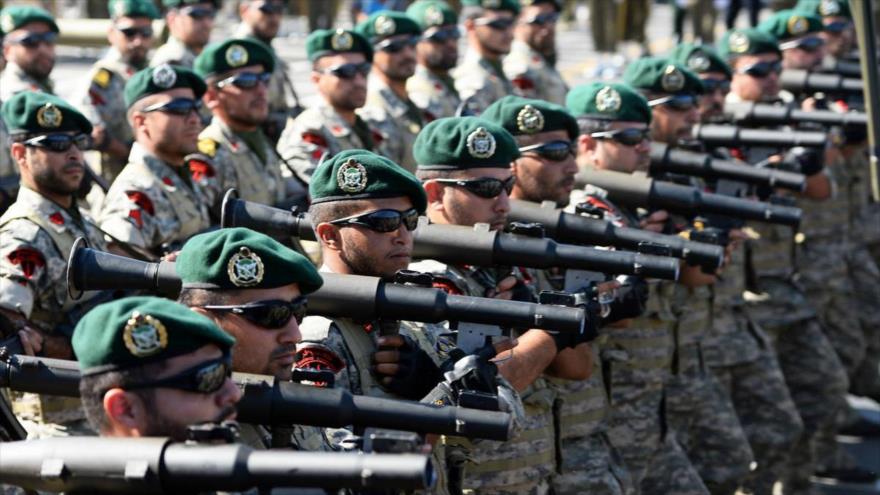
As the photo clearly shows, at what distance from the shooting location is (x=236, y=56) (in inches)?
390

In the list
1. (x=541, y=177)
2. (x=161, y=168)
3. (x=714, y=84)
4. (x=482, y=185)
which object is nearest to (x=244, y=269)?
(x=482, y=185)

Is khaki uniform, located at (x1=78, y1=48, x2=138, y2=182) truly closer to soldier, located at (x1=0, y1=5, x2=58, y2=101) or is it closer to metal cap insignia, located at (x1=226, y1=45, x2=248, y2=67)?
soldier, located at (x1=0, y1=5, x2=58, y2=101)

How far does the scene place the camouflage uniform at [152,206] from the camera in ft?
28.2

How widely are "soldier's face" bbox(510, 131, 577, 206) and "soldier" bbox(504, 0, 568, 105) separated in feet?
19.4

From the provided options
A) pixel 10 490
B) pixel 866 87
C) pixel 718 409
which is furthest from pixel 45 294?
pixel 866 87

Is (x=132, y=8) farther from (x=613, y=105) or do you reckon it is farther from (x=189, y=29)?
(x=613, y=105)

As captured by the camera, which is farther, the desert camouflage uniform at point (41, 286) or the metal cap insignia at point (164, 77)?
the metal cap insignia at point (164, 77)

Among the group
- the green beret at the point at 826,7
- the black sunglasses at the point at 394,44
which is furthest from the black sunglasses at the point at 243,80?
the green beret at the point at 826,7

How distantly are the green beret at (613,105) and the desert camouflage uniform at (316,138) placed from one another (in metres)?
1.88

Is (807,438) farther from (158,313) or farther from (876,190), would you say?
(158,313)

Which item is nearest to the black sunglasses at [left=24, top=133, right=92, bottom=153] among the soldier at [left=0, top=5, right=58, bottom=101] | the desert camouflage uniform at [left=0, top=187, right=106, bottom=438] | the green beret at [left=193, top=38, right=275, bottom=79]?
the desert camouflage uniform at [left=0, top=187, right=106, bottom=438]

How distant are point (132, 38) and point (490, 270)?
688 cm

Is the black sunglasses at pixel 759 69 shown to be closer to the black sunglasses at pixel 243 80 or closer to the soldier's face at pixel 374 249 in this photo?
the black sunglasses at pixel 243 80

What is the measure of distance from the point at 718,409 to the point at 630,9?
19.5 meters
